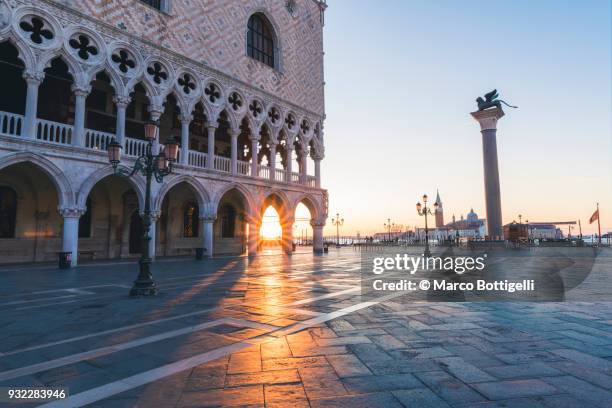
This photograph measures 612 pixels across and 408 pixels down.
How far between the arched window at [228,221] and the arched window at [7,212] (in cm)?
1157

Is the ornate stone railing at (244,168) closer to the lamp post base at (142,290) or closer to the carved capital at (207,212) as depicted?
the carved capital at (207,212)

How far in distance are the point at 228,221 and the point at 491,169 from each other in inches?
815

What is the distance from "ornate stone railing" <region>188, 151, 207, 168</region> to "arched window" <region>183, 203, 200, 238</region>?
3.95 m

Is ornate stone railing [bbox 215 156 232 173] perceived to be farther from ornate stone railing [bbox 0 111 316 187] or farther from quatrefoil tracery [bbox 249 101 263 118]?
quatrefoil tracery [bbox 249 101 263 118]

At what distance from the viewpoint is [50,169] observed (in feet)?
42.4

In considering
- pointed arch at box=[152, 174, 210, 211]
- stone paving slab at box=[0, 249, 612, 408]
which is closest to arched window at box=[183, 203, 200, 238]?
pointed arch at box=[152, 174, 210, 211]

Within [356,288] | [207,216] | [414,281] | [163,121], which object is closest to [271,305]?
[356,288]

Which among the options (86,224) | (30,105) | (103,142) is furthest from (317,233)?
(30,105)

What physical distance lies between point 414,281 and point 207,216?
12.1 meters

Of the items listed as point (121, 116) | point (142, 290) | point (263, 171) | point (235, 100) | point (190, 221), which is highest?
point (235, 100)

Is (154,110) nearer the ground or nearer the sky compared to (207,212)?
nearer the sky

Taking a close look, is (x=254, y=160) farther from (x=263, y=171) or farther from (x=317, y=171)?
(x=317, y=171)

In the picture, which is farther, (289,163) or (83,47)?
(289,163)

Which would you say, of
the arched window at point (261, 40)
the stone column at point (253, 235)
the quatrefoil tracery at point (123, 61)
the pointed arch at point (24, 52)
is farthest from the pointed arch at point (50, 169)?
the arched window at point (261, 40)
